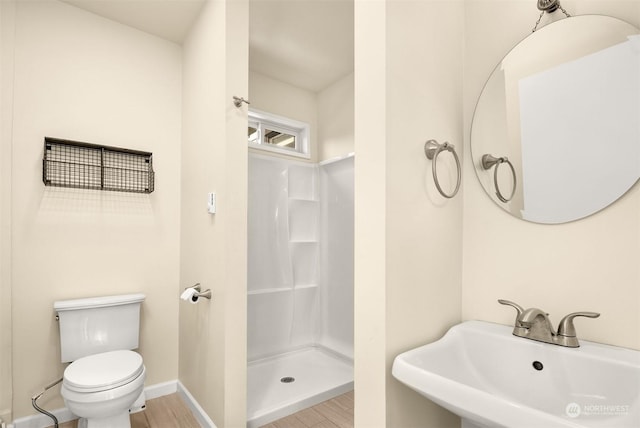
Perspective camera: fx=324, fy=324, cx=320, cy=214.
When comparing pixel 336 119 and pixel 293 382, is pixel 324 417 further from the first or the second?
pixel 336 119

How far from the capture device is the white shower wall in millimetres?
3016

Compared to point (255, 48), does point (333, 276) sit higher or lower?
lower

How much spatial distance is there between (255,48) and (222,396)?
8.35 feet

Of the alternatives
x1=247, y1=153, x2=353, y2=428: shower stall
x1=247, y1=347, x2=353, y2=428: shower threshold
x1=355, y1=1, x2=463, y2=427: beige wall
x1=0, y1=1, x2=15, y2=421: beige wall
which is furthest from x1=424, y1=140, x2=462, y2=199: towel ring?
x1=0, y1=1, x2=15, y2=421: beige wall

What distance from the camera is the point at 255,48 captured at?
2699 millimetres

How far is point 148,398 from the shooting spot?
2289mm

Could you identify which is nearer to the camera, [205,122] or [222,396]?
[222,396]

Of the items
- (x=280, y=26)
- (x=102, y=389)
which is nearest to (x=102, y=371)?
(x=102, y=389)

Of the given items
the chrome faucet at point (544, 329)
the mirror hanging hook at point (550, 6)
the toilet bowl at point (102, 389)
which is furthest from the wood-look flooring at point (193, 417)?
the mirror hanging hook at point (550, 6)

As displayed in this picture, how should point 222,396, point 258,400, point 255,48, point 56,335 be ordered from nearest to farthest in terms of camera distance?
point 222,396
point 56,335
point 258,400
point 255,48

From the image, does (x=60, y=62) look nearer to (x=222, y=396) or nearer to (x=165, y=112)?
(x=165, y=112)

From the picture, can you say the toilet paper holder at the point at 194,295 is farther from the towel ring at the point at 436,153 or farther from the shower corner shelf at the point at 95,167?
the towel ring at the point at 436,153

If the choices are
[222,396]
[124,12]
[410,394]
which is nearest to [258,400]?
[222,396]

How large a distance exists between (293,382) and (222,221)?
149cm
